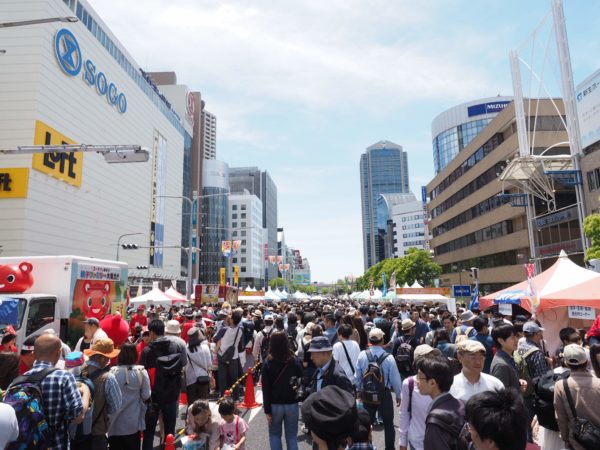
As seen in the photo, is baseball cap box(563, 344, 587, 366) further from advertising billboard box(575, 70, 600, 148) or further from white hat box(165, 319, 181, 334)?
advertising billboard box(575, 70, 600, 148)

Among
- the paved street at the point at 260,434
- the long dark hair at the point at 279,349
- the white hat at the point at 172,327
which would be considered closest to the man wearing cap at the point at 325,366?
the long dark hair at the point at 279,349

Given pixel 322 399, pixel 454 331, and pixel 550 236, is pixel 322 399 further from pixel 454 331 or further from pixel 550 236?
pixel 550 236

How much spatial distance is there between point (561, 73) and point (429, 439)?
34.2 m

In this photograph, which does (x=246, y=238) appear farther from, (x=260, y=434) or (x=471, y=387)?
(x=471, y=387)

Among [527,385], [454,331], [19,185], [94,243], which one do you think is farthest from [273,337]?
[94,243]

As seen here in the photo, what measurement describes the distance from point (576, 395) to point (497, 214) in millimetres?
48451

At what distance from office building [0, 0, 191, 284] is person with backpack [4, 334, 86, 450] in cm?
2886

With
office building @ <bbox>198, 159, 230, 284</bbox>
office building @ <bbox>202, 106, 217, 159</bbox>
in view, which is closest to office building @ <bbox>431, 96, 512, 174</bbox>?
office building @ <bbox>198, 159, 230, 284</bbox>

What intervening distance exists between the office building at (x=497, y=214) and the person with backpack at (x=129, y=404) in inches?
1360

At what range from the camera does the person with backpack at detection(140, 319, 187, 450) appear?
6.30m

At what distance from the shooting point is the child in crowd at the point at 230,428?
4.75 m

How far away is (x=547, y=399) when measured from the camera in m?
4.40

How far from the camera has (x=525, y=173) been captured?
3303cm

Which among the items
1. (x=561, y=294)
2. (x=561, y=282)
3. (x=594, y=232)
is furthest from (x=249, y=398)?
(x=594, y=232)
